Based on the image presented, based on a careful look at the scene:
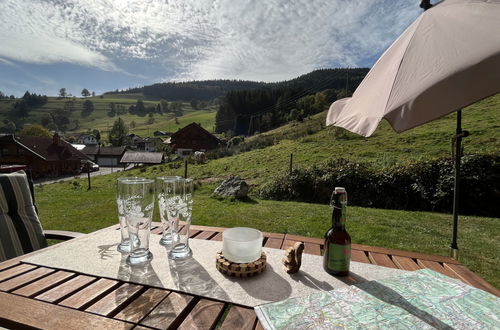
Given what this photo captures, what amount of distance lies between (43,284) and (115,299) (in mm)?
373

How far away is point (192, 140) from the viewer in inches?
1700

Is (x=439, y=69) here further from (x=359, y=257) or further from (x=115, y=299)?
(x=115, y=299)

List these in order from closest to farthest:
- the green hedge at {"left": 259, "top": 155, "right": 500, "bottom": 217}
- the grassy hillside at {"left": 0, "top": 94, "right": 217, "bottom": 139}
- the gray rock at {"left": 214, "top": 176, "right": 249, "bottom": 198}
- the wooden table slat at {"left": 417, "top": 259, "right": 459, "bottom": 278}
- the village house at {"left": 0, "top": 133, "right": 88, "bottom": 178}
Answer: the wooden table slat at {"left": 417, "top": 259, "right": 459, "bottom": 278}, the green hedge at {"left": 259, "top": 155, "right": 500, "bottom": 217}, the gray rock at {"left": 214, "top": 176, "right": 249, "bottom": 198}, the village house at {"left": 0, "top": 133, "right": 88, "bottom": 178}, the grassy hillside at {"left": 0, "top": 94, "right": 217, "bottom": 139}

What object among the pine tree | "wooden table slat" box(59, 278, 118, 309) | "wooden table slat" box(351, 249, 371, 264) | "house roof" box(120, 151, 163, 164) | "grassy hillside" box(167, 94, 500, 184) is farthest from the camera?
the pine tree

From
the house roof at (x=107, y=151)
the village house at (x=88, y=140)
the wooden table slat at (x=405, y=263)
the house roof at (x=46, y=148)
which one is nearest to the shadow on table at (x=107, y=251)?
the wooden table slat at (x=405, y=263)

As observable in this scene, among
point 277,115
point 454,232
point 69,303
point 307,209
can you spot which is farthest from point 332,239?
point 277,115

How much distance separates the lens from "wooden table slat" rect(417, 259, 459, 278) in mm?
1343

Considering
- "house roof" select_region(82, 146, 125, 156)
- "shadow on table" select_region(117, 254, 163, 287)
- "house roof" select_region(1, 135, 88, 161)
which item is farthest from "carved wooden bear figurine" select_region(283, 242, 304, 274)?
"house roof" select_region(82, 146, 125, 156)

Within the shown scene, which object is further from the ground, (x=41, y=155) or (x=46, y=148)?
(x=46, y=148)

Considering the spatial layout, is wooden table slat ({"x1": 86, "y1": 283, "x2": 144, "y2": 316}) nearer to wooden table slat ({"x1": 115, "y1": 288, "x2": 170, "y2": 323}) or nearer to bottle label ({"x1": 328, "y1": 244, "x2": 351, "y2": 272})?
wooden table slat ({"x1": 115, "y1": 288, "x2": 170, "y2": 323})

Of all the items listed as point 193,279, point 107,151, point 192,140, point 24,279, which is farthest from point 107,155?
point 193,279

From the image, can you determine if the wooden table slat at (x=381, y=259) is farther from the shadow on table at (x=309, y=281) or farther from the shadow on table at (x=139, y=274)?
the shadow on table at (x=139, y=274)

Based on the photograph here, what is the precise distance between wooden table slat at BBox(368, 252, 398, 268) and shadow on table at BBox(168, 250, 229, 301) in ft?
2.96

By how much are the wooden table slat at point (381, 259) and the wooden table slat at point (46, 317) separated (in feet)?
4.12
